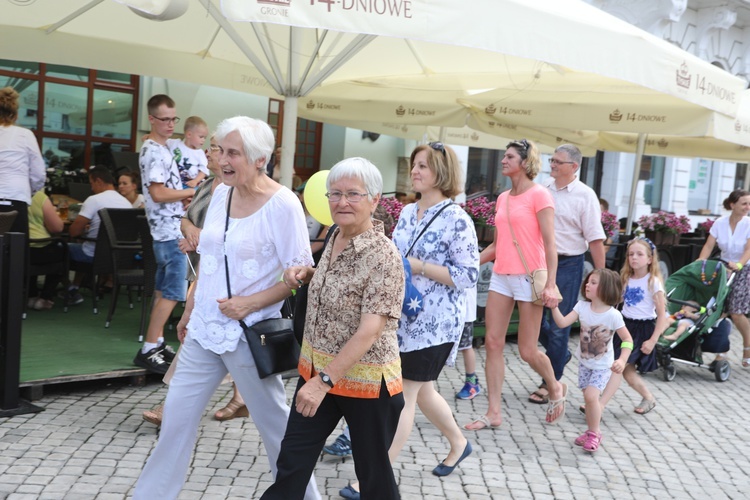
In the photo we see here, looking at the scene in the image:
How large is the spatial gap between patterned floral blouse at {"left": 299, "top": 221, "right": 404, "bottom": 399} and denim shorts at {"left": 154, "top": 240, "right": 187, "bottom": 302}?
2.75 metres

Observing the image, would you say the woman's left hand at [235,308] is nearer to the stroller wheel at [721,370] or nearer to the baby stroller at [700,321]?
the baby stroller at [700,321]

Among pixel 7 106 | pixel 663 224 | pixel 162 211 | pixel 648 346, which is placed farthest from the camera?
pixel 663 224

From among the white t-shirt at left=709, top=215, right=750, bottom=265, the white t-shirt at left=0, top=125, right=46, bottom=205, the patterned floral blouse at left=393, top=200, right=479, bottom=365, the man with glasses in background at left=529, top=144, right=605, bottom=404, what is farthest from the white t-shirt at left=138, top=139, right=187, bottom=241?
the white t-shirt at left=709, top=215, right=750, bottom=265

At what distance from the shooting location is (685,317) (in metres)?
8.44

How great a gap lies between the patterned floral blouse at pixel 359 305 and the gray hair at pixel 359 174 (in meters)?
0.16

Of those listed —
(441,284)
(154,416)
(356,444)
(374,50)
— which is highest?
(374,50)

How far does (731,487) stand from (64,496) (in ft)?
12.5

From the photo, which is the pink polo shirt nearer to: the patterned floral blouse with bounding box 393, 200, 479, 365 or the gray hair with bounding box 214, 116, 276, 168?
the patterned floral blouse with bounding box 393, 200, 479, 365

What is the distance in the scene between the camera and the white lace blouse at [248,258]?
3.54m

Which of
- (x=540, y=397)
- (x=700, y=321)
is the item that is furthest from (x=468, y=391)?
(x=700, y=321)

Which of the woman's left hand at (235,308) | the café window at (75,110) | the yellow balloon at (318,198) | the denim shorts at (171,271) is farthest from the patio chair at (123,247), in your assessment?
the café window at (75,110)

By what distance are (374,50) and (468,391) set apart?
4.76m

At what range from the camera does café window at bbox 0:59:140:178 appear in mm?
12734

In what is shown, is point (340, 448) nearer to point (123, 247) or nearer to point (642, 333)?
point (123, 247)
